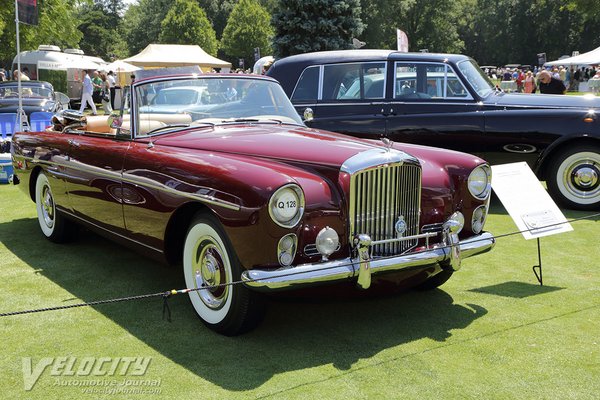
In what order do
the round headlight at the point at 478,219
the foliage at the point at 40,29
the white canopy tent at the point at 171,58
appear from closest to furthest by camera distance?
the round headlight at the point at 478,219, the foliage at the point at 40,29, the white canopy tent at the point at 171,58

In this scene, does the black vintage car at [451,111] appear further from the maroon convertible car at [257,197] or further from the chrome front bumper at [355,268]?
the chrome front bumper at [355,268]

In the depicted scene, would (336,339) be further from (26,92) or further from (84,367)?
(26,92)

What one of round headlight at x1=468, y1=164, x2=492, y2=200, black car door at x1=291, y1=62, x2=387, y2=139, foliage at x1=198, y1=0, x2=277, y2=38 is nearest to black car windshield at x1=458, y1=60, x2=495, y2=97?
black car door at x1=291, y1=62, x2=387, y2=139

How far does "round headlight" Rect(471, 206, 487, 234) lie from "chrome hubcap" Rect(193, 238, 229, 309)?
1753 mm

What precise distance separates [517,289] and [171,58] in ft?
102

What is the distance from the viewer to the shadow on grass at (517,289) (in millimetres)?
4673

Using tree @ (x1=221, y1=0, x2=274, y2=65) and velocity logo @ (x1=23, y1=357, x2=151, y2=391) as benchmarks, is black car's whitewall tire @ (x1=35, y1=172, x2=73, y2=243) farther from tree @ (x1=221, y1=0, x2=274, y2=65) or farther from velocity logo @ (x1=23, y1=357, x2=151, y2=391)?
tree @ (x1=221, y1=0, x2=274, y2=65)

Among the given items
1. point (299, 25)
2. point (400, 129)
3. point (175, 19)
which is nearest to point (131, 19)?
point (175, 19)

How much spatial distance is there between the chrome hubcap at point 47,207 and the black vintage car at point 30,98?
1036cm

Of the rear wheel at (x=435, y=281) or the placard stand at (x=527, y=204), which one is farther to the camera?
the placard stand at (x=527, y=204)

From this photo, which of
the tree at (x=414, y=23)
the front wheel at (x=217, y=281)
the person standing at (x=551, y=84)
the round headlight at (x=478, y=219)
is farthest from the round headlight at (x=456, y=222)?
the tree at (x=414, y=23)

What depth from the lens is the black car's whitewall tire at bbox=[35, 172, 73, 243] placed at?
19.9 ft

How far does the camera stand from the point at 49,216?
248 inches

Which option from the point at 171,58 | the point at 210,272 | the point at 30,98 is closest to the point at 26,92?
the point at 30,98
